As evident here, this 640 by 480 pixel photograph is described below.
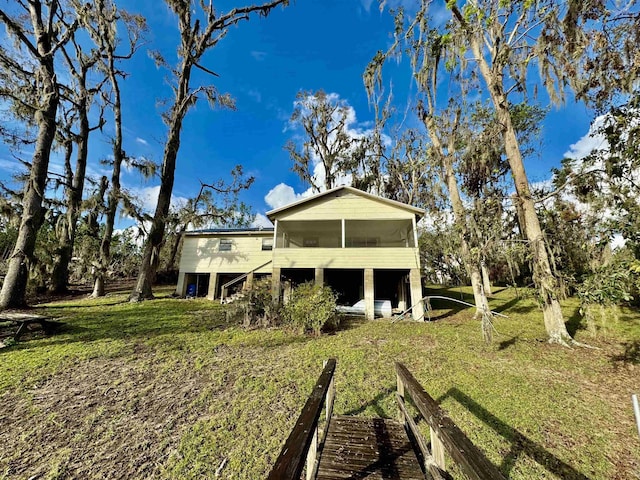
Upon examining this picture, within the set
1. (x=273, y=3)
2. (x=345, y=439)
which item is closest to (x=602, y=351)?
(x=345, y=439)

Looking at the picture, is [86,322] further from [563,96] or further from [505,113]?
[563,96]

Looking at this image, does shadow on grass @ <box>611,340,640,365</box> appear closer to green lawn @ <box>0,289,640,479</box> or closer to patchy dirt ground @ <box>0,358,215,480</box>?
green lawn @ <box>0,289,640,479</box>

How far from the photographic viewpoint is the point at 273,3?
46.4 ft

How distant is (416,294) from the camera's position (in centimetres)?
1120

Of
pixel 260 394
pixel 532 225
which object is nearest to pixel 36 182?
pixel 260 394

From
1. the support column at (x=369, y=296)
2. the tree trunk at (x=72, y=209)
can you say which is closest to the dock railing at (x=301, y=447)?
the support column at (x=369, y=296)

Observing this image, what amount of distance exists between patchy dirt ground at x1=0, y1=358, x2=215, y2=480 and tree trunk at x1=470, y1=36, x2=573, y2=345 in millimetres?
8704

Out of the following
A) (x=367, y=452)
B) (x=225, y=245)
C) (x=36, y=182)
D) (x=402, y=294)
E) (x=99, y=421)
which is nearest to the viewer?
(x=367, y=452)

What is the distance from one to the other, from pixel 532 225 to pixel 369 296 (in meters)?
6.36

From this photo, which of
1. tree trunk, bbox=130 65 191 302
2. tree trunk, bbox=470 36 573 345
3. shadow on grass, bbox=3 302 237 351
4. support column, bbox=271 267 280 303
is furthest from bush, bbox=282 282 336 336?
tree trunk, bbox=130 65 191 302

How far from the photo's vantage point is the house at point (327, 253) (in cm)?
1185

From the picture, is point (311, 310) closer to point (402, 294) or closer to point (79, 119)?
point (402, 294)

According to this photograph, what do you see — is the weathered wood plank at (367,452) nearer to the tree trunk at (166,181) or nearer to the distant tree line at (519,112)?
the distant tree line at (519,112)

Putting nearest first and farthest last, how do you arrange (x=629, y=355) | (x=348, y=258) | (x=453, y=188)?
1. (x=629, y=355)
2. (x=453, y=188)
3. (x=348, y=258)
